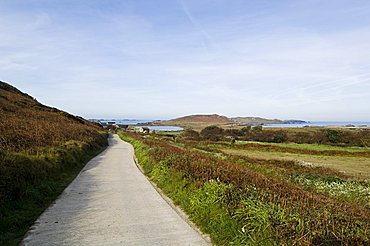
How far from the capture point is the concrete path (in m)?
6.48

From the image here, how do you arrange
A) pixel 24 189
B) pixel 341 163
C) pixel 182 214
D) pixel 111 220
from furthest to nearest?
pixel 341 163 → pixel 24 189 → pixel 182 214 → pixel 111 220

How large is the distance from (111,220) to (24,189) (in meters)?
3.64

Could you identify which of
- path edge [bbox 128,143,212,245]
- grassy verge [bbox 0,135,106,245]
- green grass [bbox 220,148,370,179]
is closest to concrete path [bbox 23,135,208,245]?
path edge [bbox 128,143,212,245]

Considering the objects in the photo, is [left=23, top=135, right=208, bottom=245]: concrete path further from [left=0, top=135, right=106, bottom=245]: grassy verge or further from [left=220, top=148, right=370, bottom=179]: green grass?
[left=220, top=148, right=370, bottom=179]: green grass

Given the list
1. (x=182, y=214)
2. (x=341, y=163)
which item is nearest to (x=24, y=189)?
(x=182, y=214)

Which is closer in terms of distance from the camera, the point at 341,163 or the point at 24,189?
the point at 24,189

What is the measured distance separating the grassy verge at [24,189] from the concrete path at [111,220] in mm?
300

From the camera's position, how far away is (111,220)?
25.8 feet

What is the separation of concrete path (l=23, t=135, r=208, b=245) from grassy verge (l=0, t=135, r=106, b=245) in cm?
30

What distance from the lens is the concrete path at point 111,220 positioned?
6.48m

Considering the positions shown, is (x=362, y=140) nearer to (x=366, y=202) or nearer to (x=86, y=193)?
(x=366, y=202)

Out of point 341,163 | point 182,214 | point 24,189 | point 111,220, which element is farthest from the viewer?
point 341,163

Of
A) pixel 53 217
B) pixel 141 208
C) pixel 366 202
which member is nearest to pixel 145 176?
pixel 141 208

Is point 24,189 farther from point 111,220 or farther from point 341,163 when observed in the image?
point 341,163
